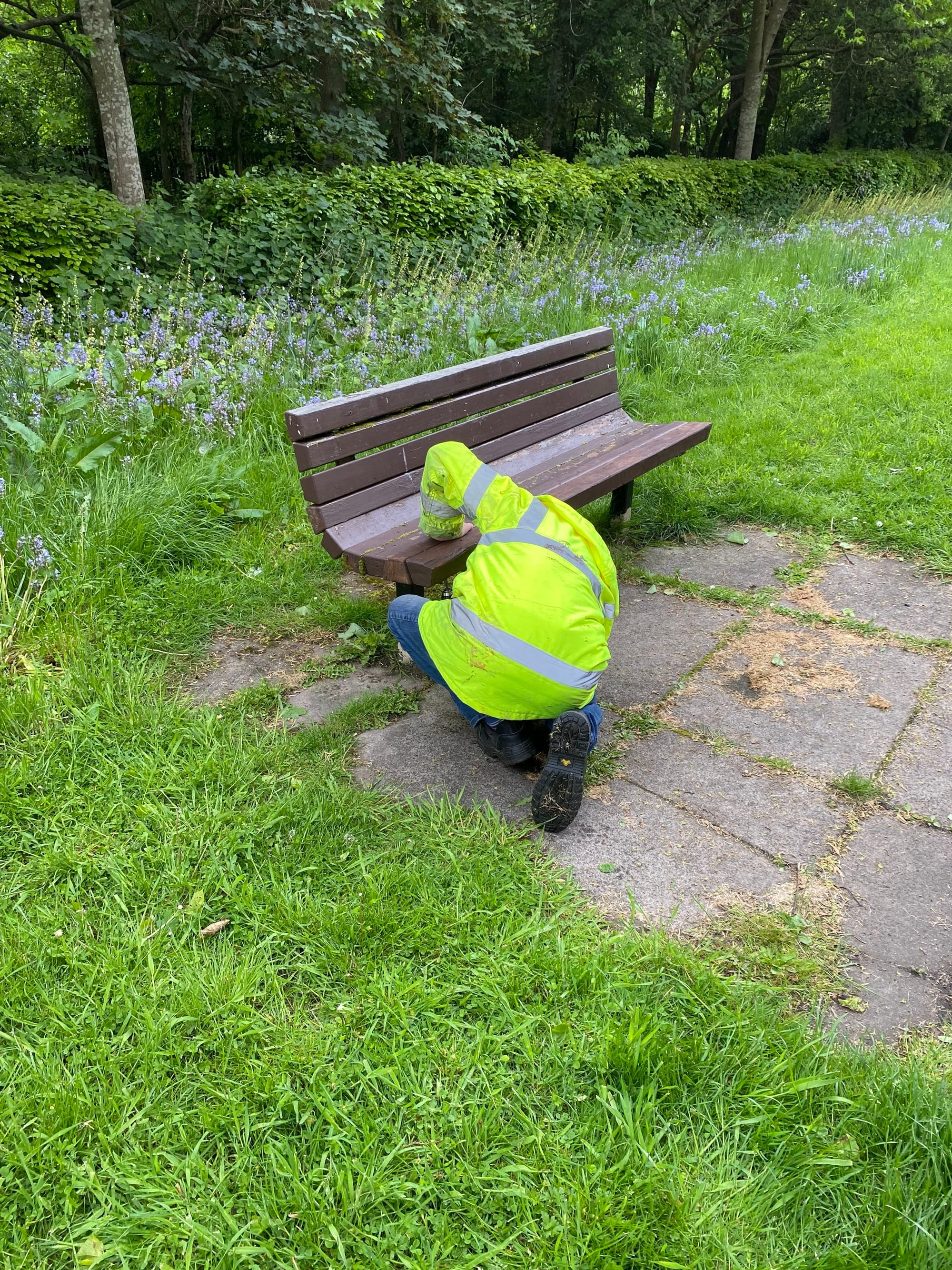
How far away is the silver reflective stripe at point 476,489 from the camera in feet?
8.68

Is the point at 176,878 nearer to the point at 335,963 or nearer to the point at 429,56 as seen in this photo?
the point at 335,963

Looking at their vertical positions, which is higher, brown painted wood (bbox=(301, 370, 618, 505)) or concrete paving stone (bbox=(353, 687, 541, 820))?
brown painted wood (bbox=(301, 370, 618, 505))

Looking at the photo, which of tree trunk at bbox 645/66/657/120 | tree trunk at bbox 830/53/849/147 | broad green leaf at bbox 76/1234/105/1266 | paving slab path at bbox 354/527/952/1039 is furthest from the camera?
tree trunk at bbox 830/53/849/147

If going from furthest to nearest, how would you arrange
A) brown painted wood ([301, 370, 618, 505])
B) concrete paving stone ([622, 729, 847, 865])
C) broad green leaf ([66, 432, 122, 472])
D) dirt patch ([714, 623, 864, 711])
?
broad green leaf ([66, 432, 122, 472]), dirt patch ([714, 623, 864, 711]), brown painted wood ([301, 370, 618, 505]), concrete paving stone ([622, 729, 847, 865])

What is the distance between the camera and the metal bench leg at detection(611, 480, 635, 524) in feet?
15.3

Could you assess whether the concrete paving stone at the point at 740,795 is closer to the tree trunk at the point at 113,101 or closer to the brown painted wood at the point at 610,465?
the brown painted wood at the point at 610,465

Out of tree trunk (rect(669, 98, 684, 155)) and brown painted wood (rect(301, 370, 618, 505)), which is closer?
brown painted wood (rect(301, 370, 618, 505))

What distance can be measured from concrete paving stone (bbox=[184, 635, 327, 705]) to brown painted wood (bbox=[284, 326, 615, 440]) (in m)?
0.94

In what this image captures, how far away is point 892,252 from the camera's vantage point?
9.61 m

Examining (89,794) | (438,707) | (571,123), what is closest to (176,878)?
(89,794)

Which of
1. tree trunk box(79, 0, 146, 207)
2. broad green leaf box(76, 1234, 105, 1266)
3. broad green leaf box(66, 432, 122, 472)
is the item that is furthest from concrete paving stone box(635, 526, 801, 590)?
tree trunk box(79, 0, 146, 207)

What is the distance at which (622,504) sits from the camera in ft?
15.4

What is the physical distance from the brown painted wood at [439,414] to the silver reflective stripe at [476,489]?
2.39 feet

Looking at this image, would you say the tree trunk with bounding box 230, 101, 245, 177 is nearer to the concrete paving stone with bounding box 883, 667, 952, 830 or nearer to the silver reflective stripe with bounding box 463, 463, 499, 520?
the silver reflective stripe with bounding box 463, 463, 499, 520
